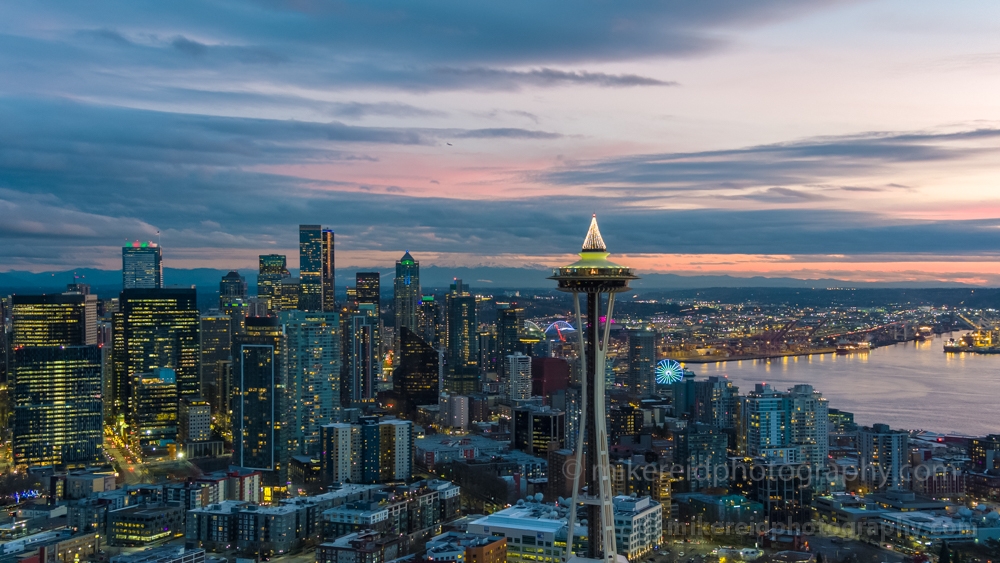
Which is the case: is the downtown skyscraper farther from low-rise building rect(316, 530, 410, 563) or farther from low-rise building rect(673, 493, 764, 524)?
low-rise building rect(673, 493, 764, 524)

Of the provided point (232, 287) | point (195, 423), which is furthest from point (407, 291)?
point (195, 423)

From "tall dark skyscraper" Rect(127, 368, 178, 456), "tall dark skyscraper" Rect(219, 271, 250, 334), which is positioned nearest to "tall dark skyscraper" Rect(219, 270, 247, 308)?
"tall dark skyscraper" Rect(219, 271, 250, 334)

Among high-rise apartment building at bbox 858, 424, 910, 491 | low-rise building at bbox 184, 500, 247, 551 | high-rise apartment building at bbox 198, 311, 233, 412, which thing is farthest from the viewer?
high-rise apartment building at bbox 198, 311, 233, 412

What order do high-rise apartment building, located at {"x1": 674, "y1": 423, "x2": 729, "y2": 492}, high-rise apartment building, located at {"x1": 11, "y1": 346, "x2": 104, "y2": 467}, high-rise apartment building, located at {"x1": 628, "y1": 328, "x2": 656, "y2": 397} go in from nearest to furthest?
high-rise apartment building, located at {"x1": 674, "y1": 423, "x2": 729, "y2": 492}, high-rise apartment building, located at {"x1": 11, "y1": 346, "x2": 104, "y2": 467}, high-rise apartment building, located at {"x1": 628, "y1": 328, "x2": 656, "y2": 397}

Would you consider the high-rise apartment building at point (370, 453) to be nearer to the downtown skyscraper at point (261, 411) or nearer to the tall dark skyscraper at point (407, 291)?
the downtown skyscraper at point (261, 411)

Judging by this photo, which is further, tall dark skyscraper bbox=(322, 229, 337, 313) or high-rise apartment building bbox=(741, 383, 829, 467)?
tall dark skyscraper bbox=(322, 229, 337, 313)

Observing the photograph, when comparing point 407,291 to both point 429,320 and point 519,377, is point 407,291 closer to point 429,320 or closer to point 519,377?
point 429,320
